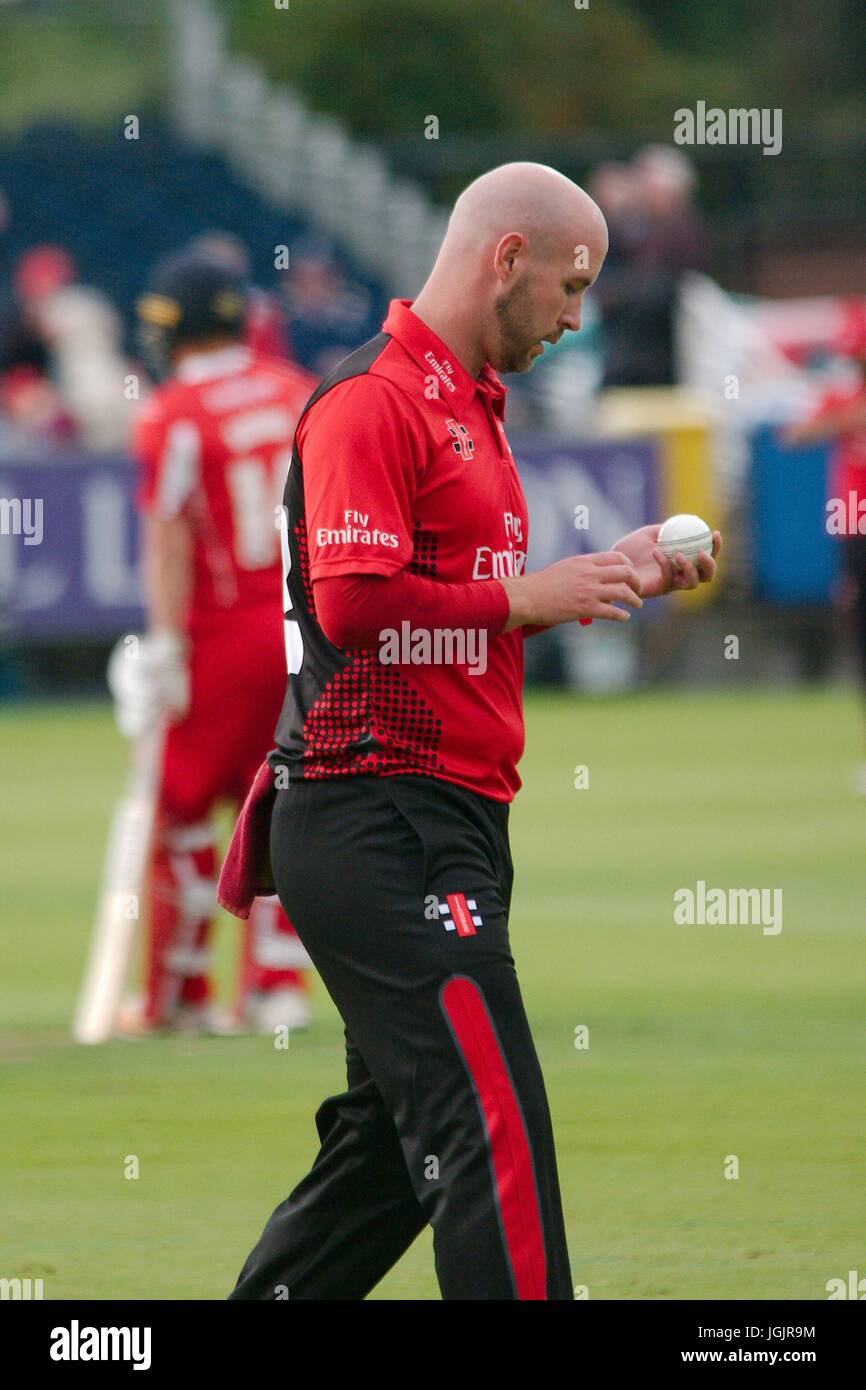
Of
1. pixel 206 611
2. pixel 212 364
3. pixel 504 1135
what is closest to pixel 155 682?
pixel 206 611

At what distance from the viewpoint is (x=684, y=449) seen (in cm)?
2098

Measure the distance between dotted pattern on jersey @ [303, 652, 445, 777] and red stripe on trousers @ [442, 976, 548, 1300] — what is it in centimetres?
44

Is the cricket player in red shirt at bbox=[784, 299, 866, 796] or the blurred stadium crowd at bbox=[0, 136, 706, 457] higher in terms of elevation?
the blurred stadium crowd at bbox=[0, 136, 706, 457]

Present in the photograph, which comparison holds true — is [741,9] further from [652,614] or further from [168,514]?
[168,514]

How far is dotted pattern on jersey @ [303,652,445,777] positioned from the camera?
16.4 feet

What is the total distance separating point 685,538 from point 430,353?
62 cm

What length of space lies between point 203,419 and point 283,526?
4045 millimetres

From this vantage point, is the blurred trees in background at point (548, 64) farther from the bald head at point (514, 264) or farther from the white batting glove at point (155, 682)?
the bald head at point (514, 264)

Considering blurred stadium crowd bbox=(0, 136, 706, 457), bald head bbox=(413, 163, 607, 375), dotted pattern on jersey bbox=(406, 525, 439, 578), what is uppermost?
blurred stadium crowd bbox=(0, 136, 706, 457)

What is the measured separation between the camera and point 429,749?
5016mm

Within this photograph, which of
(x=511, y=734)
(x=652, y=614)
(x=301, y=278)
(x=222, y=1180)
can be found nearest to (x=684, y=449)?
(x=652, y=614)

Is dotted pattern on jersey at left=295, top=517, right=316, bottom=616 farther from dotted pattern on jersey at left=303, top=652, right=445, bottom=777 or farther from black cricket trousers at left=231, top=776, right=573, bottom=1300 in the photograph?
black cricket trousers at left=231, top=776, right=573, bottom=1300
